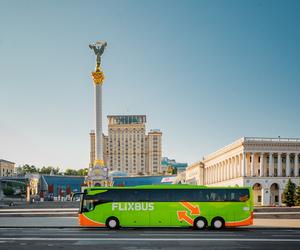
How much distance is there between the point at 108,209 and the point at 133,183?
428ft

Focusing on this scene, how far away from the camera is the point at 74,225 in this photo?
32250 mm

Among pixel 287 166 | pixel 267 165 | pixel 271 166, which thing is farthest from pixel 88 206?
pixel 287 166

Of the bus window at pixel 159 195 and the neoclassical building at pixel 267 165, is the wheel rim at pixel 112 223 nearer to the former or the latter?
the bus window at pixel 159 195

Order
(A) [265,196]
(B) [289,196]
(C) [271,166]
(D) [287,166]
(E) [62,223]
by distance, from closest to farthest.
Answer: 1. (E) [62,223]
2. (B) [289,196]
3. (A) [265,196]
4. (D) [287,166]
5. (C) [271,166]

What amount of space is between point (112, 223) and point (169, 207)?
4136mm

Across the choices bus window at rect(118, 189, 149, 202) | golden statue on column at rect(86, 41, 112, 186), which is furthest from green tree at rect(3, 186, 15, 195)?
bus window at rect(118, 189, 149, 202)

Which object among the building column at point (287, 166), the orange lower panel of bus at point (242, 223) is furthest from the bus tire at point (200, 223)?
the building column at point (287, 166)

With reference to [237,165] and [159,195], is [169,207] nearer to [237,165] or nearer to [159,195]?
[159,195]

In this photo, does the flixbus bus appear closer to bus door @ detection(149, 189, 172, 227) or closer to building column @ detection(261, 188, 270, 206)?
Answer: bus door @ detection(149, 189, 172, 227)

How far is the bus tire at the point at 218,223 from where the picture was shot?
97.8 feet

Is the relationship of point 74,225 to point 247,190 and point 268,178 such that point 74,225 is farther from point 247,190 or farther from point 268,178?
point 268,178

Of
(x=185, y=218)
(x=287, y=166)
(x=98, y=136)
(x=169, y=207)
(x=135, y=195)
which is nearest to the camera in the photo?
(x=185, y=218)

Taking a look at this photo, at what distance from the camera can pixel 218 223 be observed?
29.8 metres

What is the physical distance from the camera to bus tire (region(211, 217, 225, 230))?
29797mm
